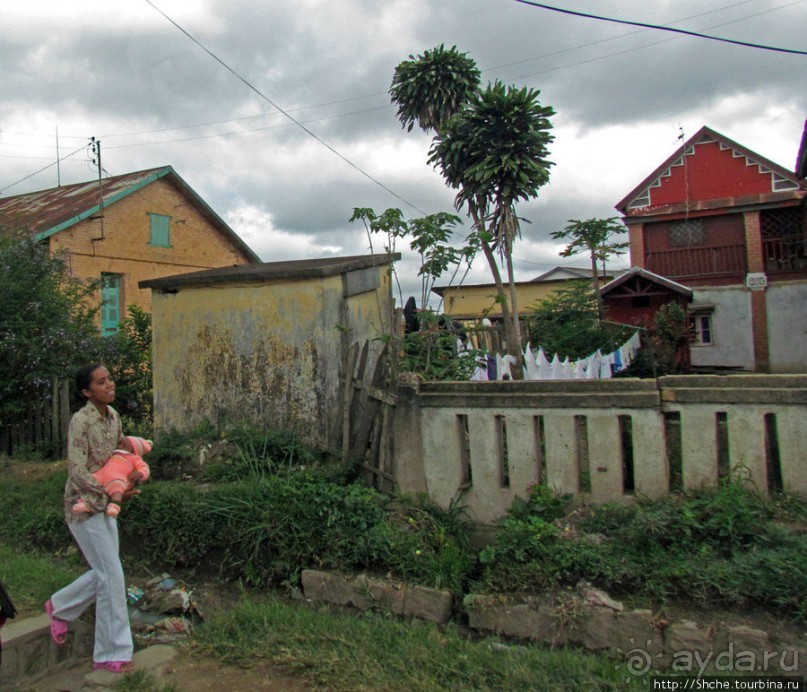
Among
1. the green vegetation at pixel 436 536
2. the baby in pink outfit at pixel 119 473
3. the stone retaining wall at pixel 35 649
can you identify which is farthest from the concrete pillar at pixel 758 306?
the stone retaining wall at pixel 35 649

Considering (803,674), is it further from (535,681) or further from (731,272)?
(731,272)

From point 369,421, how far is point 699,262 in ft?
66.9

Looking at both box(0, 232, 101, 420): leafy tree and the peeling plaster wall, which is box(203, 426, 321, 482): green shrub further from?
box(0, 232, 101, 420): leafy tree

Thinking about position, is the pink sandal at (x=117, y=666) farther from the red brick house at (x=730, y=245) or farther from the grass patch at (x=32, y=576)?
the red brick house at (x=730, y=245)

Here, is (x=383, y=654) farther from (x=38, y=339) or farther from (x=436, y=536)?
(x=38, y=339)

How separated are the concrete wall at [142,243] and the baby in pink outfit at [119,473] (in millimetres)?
13946

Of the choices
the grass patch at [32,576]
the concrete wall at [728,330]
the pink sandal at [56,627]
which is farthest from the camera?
the concrete wall at [728,330]

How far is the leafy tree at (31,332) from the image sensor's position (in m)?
8.67

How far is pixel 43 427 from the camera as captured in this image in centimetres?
897

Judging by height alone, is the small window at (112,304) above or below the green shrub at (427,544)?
above

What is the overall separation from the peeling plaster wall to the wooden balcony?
18.1 metres

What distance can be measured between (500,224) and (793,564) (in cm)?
1337

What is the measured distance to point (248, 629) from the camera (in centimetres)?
418

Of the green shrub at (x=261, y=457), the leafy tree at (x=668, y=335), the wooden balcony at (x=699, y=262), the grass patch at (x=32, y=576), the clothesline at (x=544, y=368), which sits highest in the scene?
the wooden balcony at (x=699, y=262)
